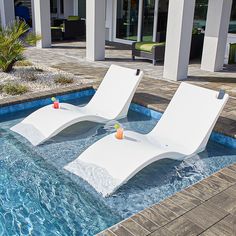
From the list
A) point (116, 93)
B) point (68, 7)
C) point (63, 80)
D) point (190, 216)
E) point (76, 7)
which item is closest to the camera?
point (190, 216)

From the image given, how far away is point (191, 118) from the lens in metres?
5.53

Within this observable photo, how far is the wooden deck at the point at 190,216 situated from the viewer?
3076 mm

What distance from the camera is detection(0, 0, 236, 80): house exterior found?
862 cm

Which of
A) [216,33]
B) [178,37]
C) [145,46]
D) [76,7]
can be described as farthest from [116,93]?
[76,7]

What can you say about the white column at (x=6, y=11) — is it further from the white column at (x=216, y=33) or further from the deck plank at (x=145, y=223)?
the deck plank at (x=145, y=223)

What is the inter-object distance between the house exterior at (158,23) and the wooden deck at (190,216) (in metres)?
5.50

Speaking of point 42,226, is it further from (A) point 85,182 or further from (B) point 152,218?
(B) point 152,218

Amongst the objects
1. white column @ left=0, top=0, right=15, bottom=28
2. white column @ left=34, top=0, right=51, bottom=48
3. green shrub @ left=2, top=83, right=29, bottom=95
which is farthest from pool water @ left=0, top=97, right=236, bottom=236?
white column @ left=0, top=0, right=15, bottom=28

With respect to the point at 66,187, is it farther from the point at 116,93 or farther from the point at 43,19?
the point at 43,19

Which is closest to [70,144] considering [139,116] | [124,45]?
[139,116]

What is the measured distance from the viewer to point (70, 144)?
568cm

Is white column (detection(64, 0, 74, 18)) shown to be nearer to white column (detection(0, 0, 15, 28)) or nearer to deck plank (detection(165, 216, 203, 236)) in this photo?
white column (detection(0, 0, 15, 28))

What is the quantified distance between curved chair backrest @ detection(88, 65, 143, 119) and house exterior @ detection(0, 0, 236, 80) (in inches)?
92.0

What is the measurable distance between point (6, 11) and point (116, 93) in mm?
11148
